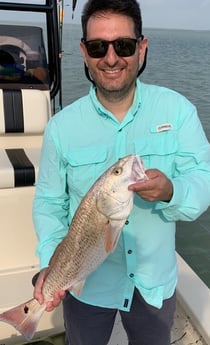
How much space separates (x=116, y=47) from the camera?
1.73 metres

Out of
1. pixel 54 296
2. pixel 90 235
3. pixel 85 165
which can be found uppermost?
pixel 85 165

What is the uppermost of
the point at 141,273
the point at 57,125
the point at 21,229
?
the point at 57,125

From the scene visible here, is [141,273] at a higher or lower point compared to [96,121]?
lower

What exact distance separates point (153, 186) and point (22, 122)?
224cm

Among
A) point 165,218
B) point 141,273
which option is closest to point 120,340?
point 141,273

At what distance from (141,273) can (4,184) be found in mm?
1351

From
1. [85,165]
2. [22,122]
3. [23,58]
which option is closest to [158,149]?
[85,165]

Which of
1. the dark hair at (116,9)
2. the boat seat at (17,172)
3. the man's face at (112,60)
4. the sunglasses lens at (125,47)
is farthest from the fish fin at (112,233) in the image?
the boat seat at (17,172)

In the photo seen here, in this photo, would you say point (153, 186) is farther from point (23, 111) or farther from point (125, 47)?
point (23, 111)

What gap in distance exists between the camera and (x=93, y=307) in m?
1.96

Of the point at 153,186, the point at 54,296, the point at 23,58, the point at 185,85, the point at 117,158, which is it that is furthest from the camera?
the point at 185,85

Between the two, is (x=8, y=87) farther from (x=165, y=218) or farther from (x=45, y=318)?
(x=165, y=218)

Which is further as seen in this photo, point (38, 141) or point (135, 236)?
point (38, 141)

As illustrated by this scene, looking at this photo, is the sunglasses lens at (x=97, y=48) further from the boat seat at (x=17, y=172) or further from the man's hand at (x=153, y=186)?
the boat seat at (x=17, y=172)
